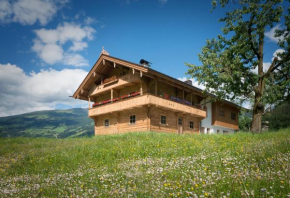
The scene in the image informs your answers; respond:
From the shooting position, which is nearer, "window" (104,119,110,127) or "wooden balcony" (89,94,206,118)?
"wooden balcony" (89,94,206,118)

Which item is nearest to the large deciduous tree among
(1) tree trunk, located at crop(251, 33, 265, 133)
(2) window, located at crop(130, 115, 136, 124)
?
(1) tree trunk, located at crop(251, 33, 265, 133)

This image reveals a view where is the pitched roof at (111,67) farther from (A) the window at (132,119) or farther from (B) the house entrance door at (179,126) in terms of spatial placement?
(A) the window at (132,119)

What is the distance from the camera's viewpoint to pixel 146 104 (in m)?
21.3

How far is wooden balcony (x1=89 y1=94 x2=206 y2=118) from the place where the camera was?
21.3m

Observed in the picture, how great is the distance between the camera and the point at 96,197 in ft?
16.8

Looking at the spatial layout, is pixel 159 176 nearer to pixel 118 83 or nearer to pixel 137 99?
pixel 137 99

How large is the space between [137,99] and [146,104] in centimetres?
128

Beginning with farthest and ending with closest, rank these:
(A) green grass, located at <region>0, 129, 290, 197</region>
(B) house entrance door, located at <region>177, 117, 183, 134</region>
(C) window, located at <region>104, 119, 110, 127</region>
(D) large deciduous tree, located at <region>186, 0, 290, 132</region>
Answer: (C) window, located at <region>104, 119, 110, 127</region>
(B) house entrance door, located at <region>177, 117, 183, 134</region>
(D) large deciduous tree, located at <region>186, 0, 290, 132</region>
(A) green grass, located at <region>0, 129, 290, 197</region>

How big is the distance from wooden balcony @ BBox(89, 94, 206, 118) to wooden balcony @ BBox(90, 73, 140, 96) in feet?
8.02

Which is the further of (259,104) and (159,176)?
(259,104)

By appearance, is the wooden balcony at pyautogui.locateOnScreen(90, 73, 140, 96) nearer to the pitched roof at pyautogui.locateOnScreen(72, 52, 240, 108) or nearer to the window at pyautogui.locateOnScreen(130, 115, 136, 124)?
the pitched roof at pyautogui.locateOnScreen(72, 52, 240, 108)

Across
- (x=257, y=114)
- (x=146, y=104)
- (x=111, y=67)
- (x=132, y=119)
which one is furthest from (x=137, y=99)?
(x=257, y=114)

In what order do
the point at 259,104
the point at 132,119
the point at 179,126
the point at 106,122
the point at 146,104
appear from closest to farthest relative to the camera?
the point at 259,104
the point at 146,104
the point at 132,119
the point at 179,126
the point at 106,122

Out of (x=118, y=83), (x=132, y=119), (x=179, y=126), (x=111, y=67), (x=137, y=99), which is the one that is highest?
(x=111, y=67)
